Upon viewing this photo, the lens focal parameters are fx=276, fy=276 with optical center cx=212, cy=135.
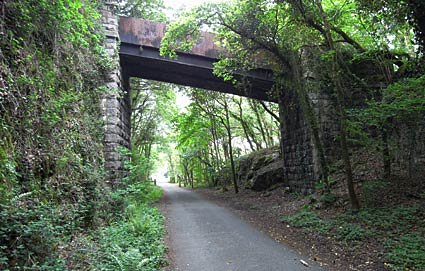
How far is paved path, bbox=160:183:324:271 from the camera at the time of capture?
187 inches

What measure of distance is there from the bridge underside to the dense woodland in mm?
1068

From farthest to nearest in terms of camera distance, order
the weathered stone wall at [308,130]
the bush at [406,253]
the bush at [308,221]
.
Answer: the weathered stone wall at [308,130] < the bush at [308,221] < the bush at [406,253]

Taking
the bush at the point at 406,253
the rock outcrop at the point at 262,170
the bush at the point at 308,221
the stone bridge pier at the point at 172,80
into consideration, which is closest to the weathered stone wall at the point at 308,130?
the stone bridge pier at the point at 172,80

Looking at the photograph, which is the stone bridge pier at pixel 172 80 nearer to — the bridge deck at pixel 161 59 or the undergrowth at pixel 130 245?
the bridge deck at pixel 161 59

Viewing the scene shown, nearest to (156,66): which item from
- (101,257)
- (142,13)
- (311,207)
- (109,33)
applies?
(109,33)

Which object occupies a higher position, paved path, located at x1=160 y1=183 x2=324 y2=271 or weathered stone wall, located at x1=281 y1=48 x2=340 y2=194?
weathered stone wall, located at x1=281 y1=48 x2=340 y2=194

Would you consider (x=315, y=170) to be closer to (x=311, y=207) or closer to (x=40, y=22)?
(x=311, y=207)

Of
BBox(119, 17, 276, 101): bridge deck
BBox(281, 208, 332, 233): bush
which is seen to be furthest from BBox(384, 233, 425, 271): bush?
BBox(119, 17, 276, 101): bridge deck

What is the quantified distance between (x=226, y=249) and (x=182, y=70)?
8323mm

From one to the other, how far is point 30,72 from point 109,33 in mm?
5275

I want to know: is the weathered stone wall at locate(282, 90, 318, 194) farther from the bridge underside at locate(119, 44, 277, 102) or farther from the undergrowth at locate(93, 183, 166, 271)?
the undergrowth at locate(93, 183, 166, 271)

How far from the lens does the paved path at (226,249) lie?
4.76 m

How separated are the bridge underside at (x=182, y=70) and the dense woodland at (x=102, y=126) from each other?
107cm

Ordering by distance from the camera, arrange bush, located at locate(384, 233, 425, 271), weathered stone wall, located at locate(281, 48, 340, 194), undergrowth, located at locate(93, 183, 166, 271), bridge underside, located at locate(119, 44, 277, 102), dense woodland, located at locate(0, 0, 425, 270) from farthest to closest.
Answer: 1. bridge underside, located at locate(119, 44, 277, 102)
2. weathered stone wall, located at locate(281, 48, 340, 194)
3. bush, located at locate(384, 233, 425, 271)
4. undergrowth, located at locate(93, 183, 166, 271)
5. dense woodland, located at locate(0, 0, 425, 270)
